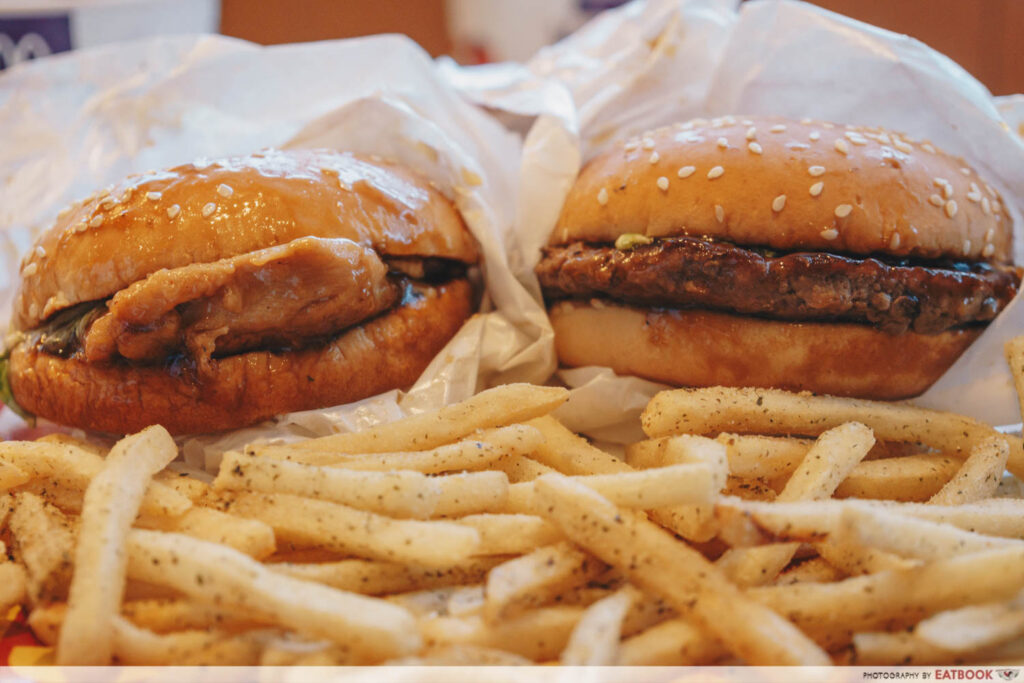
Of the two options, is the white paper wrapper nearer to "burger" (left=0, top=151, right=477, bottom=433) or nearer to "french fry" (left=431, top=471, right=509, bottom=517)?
"burger" (left=0, top=151, right=477, bottom=433)

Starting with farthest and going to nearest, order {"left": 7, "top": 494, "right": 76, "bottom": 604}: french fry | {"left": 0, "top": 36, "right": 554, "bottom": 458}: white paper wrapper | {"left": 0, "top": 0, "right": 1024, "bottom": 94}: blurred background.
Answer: {"left": 0, "top": 0, "right": 1024, "bottom": 94}: blurred background, {"left": 0, "top": 36, "right": 554, "bottom": 458}: white paper wrapper, {"left": 7, "top": 494, "right": 76, "bottom": 604}: french fry

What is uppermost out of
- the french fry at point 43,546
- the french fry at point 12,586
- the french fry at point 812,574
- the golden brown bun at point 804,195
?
the golden brown bun at point 804,195

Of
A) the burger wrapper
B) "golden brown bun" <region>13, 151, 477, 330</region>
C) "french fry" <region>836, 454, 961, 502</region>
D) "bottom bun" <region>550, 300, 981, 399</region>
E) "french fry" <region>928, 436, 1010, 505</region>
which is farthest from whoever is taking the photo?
the burger wrapper

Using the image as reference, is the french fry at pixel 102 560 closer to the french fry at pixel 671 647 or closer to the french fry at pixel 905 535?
the french fry at pixel 671 647

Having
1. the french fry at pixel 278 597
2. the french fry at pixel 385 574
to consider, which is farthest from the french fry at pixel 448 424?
the french fry at pixel 278 597

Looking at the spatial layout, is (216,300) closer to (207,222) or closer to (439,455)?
(207,222)

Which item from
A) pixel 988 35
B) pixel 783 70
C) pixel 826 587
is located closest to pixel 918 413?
pixel 826 587

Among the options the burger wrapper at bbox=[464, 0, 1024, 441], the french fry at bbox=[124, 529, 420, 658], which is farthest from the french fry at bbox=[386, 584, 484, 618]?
the burger wrapper at bbox=[464, 0, 1024, 441]
